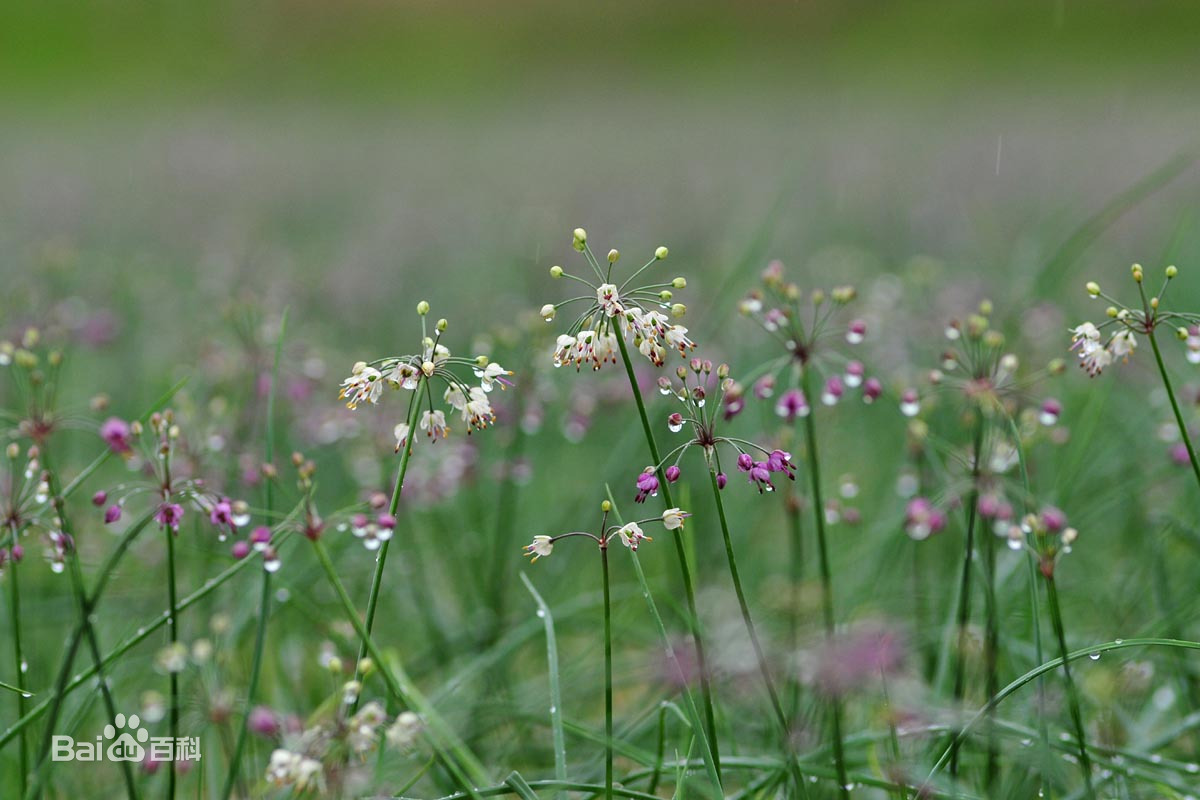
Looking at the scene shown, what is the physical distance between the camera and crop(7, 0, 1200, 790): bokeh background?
223 centimetres

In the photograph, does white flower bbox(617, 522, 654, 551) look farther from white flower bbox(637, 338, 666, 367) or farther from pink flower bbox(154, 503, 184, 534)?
pink flower bbox(154, 503, 184, 534)

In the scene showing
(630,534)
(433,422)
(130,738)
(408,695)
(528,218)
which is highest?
(528,218)

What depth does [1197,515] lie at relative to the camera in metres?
2.13

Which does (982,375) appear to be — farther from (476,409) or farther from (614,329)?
(476,409)

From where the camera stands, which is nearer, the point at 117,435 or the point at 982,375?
the point at 117,435

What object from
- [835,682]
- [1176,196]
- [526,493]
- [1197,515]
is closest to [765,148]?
[1176,196]

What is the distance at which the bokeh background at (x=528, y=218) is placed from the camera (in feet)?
7.32

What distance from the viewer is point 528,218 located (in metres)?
6.04

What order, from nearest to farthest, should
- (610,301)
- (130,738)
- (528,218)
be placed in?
(610,301), (130,738), (528,218)

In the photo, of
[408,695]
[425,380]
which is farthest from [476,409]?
[408,695]

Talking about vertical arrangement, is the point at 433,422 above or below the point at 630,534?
above

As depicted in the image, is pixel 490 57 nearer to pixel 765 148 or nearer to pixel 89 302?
pixel 765 148

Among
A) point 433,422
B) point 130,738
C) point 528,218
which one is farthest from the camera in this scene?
point 528,218

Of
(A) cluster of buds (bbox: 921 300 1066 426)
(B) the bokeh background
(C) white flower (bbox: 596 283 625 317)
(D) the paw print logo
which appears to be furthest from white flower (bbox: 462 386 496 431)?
(D) the paw print logo
